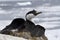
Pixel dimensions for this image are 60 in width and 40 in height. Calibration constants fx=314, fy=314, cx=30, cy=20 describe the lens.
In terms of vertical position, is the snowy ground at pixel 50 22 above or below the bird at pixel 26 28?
below

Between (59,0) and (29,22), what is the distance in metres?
8.04

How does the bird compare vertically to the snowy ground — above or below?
above

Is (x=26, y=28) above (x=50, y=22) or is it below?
above

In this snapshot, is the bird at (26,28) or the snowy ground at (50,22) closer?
Answer: the bird at (26,28)

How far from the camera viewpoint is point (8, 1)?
1578 centimetres

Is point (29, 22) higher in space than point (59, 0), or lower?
higher

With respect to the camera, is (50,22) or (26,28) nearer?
(26,28)

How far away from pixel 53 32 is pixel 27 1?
6.35m

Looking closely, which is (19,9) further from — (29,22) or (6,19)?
(29,22)

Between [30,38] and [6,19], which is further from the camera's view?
[6,19]

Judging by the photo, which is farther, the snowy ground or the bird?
the snowy ground

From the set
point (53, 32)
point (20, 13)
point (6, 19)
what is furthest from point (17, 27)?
point (20, 13)

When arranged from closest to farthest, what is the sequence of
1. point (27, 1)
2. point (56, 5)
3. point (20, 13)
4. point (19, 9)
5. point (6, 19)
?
1. point (6, 19)
2. point (20, 13)
3. point (19, 9)
4. point (56, 5)
5. point (27, 1)

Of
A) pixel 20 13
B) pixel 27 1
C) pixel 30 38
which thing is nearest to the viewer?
pixel 30 38
